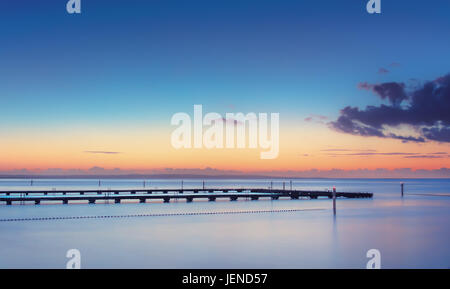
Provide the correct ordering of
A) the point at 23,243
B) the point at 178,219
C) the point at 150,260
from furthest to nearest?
the point at 178,219
the point at 23,243
the point at 150,260

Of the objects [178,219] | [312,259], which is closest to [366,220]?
[178,219]

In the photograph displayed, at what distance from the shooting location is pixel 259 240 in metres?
16.7

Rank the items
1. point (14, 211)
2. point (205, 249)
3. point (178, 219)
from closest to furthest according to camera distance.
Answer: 1. point (205, 249)
2. point (178, 219)
3. point (14, 211)

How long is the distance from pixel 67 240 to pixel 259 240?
7.09 metres

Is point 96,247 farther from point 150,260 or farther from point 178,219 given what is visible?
point 178,219

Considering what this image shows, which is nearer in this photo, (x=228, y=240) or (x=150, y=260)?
(x=150, y=260)

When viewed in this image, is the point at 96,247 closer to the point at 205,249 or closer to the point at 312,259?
the point at 205,249
